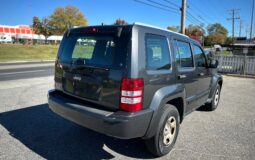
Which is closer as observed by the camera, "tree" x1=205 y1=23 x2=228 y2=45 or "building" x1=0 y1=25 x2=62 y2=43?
"tree" x1=205 y1=23 x2=228 y2=45

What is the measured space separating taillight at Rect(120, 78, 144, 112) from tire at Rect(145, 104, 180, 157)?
583 millimetres

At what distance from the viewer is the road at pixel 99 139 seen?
3393 mm

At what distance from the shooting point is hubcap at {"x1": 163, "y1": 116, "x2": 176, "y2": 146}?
3.40 metres

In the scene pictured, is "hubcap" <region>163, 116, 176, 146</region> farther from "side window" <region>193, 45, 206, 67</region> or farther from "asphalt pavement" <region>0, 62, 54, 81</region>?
"asphalt pavement" <region>0, 62, 54, 81</region>

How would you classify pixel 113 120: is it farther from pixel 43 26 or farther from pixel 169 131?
pixel 43 26

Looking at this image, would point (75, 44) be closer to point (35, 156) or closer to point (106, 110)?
point (106, 110)

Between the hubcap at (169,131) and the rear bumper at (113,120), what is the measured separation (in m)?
0.62

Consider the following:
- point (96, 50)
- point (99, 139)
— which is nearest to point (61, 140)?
point (99, 139)

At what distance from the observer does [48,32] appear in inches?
2675

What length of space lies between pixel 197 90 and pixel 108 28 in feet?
8.03

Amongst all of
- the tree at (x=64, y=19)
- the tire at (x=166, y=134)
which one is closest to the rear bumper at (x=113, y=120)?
the tire at (x=166, y=134)

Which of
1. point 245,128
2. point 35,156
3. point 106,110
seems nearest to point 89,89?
point 106,110

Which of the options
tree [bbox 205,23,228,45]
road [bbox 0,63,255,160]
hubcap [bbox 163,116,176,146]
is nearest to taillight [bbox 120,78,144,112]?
hubcap [bbox 163,116,176,146]

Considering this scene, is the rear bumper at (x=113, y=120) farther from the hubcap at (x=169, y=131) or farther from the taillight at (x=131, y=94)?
the hubcap at (x=169, y=131)
